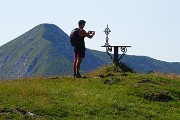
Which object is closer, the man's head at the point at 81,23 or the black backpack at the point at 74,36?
the man's head at the point at 81,23

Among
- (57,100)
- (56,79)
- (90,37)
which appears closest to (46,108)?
(57,100)

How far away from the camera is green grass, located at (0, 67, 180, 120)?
61.3 feet

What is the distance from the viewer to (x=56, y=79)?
28.0 metres

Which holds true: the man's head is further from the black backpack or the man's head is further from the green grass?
the green grass

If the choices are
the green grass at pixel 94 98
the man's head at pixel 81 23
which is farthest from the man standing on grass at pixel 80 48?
the green grass at pixel 94 98

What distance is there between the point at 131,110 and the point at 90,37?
985 cm

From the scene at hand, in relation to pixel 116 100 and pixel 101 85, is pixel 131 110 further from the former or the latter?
pixel 101 85

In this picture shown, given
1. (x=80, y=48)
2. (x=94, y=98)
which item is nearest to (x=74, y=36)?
(x=80, y=48)

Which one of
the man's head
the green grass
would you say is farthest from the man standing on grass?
the green grass

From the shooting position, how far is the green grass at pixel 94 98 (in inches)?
736

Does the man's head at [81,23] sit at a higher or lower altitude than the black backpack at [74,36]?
higher

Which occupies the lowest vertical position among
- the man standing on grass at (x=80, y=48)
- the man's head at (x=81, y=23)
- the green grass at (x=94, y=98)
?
the green grass at (x=94, y=98)

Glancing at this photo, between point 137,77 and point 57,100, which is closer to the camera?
point 57,100

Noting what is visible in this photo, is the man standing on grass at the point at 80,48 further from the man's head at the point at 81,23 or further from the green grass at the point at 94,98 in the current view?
the green grass at the point at 94,98
